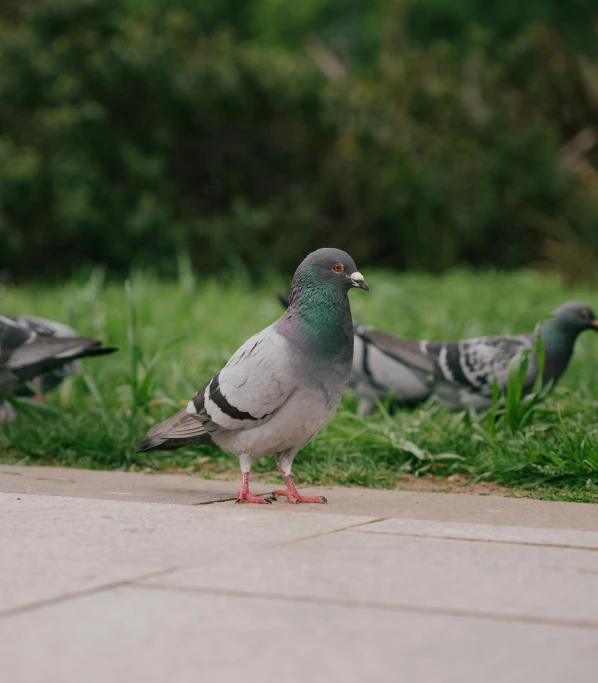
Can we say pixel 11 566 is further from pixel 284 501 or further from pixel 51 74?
pixel 51 74

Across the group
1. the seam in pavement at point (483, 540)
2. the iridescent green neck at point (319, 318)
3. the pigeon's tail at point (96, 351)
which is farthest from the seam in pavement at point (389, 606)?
the pigeon's tail at point (96, 351)

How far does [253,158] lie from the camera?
14938mm

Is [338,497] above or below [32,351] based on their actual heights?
below

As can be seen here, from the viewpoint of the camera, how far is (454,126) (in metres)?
16.9

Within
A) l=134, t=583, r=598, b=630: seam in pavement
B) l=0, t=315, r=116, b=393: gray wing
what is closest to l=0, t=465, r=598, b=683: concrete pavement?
l=134, t=583, r=598, b=630: seam in pavement

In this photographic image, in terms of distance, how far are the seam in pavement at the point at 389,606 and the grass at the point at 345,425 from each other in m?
2.02

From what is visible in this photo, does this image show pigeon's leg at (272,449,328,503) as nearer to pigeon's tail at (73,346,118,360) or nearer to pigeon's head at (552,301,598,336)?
pigeon's tail at (73,346,118,360)

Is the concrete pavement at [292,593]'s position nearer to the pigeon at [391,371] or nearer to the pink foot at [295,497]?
the pink foot at [295,497]

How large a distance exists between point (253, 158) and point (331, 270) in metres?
10.8

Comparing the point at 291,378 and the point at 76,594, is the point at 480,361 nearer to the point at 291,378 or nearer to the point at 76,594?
the point at 291,378

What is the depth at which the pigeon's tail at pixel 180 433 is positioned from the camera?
4.51 meters

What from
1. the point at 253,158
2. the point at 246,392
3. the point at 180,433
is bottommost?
the point at 180,433

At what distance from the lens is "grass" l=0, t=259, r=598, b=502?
4.95 m

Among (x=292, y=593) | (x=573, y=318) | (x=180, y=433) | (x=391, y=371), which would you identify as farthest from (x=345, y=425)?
(x=292, y=593)
